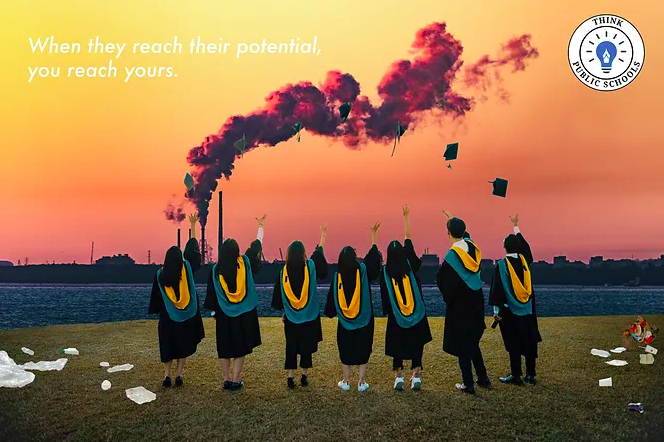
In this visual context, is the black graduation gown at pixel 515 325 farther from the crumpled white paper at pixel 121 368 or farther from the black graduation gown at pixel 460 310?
the crumpled white paper at pixel 121 368

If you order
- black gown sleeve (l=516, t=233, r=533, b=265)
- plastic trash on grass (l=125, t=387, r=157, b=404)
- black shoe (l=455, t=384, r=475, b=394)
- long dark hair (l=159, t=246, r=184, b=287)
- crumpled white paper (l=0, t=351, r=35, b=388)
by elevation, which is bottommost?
crumpled white paper (l=0, t=351, r=35, b=388)

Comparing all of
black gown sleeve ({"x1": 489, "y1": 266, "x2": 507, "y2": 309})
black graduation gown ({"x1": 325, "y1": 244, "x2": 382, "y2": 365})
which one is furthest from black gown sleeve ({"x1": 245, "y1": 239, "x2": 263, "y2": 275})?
black gown sleeve ({"x1": 489, "y1": 266, "x2": 507, "y2": 309})

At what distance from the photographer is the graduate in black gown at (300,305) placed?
838cm

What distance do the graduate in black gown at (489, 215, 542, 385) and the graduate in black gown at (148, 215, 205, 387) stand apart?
5103mm

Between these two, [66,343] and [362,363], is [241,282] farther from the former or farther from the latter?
[66,343]

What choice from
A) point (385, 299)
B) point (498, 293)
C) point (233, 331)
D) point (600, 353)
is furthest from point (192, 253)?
point (600, 353)

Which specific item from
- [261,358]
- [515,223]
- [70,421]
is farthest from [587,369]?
[70,421]

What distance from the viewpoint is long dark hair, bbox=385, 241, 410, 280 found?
326 inches

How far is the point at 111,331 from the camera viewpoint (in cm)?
1485

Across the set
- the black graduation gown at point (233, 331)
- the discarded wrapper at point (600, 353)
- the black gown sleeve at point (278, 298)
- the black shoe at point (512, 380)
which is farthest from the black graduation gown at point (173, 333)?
the discarded wrapper at point (600, 353)

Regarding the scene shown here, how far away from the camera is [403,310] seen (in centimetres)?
834

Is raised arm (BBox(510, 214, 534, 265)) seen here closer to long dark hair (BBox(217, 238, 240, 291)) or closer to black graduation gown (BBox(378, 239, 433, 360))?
black graduation gown (BBox(378, 239, 433, 360))

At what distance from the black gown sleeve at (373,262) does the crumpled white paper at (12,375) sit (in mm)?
6368

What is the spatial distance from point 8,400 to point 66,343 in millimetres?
5031
